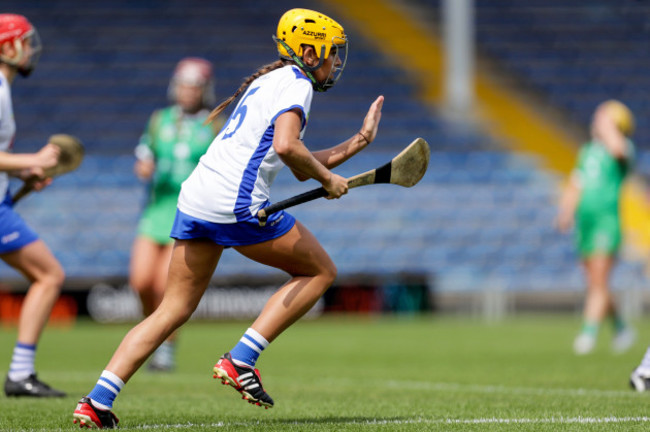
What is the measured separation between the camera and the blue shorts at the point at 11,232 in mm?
→ 6656

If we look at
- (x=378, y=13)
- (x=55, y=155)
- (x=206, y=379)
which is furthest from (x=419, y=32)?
(x=55, y=155)

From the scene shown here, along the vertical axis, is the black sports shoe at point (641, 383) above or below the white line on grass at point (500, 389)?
above

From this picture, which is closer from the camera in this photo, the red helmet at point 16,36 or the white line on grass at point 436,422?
the white line on grass at point 436,422

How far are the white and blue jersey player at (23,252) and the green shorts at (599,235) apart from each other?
621cm

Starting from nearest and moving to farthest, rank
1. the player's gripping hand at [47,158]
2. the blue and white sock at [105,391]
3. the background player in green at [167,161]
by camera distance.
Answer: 1. the blue and white sock at [105,391]
2. the player's gripping hand at [47,158]
3. the background player in green at [167,161]

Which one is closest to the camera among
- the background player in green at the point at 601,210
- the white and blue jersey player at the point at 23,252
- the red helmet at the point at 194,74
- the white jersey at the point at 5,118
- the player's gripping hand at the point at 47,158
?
the player's gripping hand at the point at 47,158

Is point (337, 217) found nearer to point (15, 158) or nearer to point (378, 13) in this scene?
point (378, 13)

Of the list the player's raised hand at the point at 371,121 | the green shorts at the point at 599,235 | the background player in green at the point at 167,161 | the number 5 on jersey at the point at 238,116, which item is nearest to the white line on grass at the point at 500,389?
the background player in green at the point at 167,161

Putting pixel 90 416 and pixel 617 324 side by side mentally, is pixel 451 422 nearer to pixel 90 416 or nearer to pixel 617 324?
pixel 90 416

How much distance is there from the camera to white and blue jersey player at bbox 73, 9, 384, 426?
16.4ft

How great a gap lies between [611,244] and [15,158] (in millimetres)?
6893

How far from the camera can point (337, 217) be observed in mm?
20500

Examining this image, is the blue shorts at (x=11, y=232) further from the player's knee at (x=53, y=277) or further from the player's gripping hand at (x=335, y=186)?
the player's gripping hand at (x=335, y=186)

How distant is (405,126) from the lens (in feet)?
72.2
